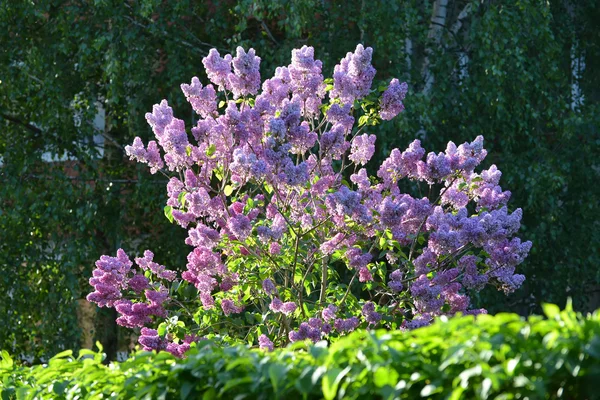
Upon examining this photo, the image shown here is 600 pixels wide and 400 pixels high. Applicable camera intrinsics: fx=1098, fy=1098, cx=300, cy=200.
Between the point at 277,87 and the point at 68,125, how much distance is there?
5.25 m

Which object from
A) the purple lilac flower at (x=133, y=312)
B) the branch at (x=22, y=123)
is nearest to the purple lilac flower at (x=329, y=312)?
the purple lilac flower at (x=133, y=312)

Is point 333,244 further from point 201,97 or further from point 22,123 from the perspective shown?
point 22,123

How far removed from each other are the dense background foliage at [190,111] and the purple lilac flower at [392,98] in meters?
3.44

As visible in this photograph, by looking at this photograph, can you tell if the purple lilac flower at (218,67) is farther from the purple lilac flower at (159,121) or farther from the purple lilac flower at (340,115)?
the purple lilac flower at (340,115)

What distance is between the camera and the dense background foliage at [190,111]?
10445mm

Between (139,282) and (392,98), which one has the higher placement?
→ (392,98)

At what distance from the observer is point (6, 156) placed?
11.5 metres

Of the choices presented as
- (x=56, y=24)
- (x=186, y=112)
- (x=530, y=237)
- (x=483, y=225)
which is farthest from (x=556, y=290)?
(x=56, y=24)

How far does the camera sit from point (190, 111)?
1150 centimetres

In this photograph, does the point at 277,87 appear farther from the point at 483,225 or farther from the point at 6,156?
the point at 6,156

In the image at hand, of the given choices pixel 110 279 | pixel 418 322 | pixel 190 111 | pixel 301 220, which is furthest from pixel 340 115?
pixel 190 111

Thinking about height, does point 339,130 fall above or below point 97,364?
above

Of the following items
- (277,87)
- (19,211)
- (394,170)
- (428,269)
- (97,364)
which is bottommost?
(97,364)

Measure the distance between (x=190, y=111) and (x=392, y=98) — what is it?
208 inches
